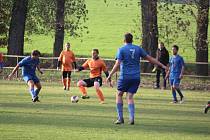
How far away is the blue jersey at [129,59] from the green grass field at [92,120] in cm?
116

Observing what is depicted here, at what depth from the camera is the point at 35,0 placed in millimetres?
49719

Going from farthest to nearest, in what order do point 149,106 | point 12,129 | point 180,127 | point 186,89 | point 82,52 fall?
point 82,52, point 186,89, point 149,106, point 180,127, point 12,129

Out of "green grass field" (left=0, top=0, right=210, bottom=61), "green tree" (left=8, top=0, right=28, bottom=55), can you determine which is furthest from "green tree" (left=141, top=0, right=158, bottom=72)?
"green grass field" (left=0, top=0, right=210, bottom=61)

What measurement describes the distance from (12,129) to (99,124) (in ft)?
7.71

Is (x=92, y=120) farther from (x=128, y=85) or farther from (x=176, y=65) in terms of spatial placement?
(x=176, y=65)

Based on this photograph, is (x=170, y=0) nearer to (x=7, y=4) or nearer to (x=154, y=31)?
(x=154, y=31)

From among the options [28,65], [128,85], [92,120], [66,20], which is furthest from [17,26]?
[128,85]

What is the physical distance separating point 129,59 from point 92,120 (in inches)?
71.8

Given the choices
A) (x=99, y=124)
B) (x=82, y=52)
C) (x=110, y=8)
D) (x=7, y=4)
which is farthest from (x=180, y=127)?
(x=110, y=8)

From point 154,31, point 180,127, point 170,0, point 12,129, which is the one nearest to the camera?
point 12,129

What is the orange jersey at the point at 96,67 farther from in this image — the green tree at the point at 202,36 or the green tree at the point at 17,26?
the green tree at the point at 17,26

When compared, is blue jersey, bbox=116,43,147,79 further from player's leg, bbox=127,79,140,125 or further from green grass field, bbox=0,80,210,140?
green grass field, bbox=0,80,210,140

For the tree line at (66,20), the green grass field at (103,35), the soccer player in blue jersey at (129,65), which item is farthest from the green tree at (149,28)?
the soccer player in blue jersey at (129,65)

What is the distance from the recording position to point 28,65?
22719mm
